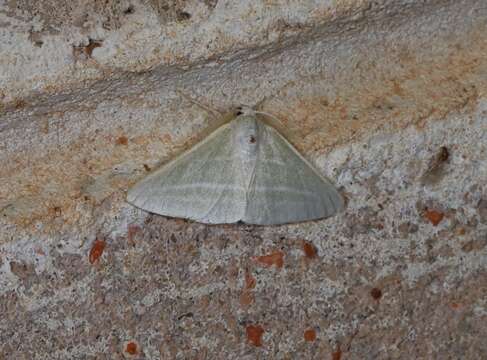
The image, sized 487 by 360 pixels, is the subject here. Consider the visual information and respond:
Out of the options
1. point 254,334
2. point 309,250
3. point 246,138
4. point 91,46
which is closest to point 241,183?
point 246,138

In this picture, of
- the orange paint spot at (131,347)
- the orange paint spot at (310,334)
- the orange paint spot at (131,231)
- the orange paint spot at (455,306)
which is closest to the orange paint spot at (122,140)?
the orange paint spot at (131,231)

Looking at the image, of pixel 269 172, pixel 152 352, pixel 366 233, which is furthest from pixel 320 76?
pixel 152 352

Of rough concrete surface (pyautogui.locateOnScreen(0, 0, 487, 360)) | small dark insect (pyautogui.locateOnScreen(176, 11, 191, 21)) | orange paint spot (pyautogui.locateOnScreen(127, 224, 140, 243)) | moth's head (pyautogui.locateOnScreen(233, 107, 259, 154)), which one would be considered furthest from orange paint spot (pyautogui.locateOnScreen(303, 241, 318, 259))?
small dark insect (pyautogui.locateOnScreen(176, 11, 191, 21))

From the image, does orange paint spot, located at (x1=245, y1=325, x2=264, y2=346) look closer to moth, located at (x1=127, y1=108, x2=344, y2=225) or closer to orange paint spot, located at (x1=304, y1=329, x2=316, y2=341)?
orange paint spot, located at (x1=304, y1=329, x2=316, y2=341)

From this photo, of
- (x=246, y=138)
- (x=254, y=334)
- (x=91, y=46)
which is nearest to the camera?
(x=91, y=46)

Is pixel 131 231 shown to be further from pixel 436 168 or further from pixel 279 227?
pixel 436 168
